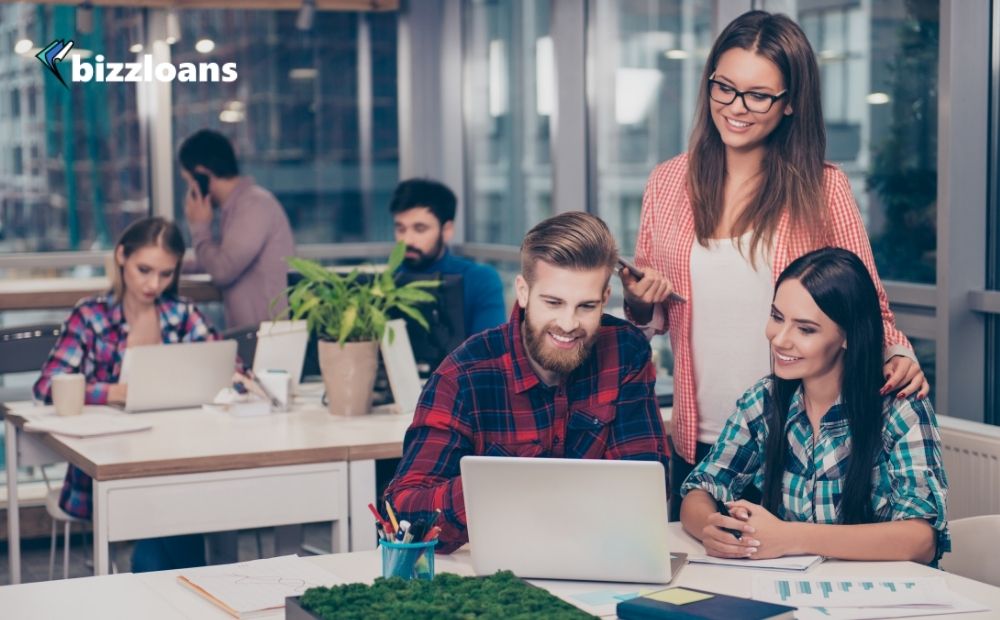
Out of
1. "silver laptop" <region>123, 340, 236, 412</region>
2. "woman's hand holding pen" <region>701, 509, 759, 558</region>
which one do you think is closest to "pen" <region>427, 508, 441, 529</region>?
"woman's hand holding pen" <region>701, 509, 759, 558</region>

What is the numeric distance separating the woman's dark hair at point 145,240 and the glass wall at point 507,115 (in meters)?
1.96

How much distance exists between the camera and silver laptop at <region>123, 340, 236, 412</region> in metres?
3.53

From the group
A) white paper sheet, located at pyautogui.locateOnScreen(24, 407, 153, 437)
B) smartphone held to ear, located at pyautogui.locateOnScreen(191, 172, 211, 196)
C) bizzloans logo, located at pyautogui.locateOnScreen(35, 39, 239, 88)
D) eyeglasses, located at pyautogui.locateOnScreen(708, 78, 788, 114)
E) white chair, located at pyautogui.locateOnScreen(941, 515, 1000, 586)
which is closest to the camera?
white chair, located at pyautogui.locateOnScreen(941, 515, 1000, 586)

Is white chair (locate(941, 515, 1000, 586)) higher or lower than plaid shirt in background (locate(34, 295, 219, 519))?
lower

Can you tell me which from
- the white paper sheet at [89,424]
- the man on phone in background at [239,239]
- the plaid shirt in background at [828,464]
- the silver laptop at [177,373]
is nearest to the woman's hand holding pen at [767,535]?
the plaid shirt in background at [828,464]

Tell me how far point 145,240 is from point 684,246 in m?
1.80

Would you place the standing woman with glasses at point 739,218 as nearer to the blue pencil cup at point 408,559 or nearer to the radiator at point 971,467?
the radiator at point 971,467

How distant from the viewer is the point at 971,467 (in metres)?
2.83

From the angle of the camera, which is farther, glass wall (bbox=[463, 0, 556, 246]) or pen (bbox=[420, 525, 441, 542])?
glass wall (bbox=[463, 0, 556, 246])

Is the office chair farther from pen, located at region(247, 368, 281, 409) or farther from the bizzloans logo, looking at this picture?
the bizzloans logo

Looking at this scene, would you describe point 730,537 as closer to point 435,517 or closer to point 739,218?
point 435,517

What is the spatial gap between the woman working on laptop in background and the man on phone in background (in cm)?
105

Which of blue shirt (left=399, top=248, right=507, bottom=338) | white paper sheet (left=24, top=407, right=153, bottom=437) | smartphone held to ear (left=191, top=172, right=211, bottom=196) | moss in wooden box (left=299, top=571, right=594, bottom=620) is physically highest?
smartphone held to ear (left=191, top=172, right=211, bottom=196)

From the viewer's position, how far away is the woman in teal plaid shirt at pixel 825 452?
2092 mm
